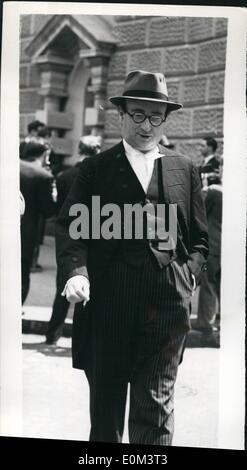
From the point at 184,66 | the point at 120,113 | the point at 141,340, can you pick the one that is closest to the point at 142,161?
the point at 120,113

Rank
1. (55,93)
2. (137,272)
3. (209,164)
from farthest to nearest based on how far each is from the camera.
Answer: (55,93) < (209,164) < (137,272)

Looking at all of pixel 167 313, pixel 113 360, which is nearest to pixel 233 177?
pixel 167 313

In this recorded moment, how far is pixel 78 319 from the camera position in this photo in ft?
18.5

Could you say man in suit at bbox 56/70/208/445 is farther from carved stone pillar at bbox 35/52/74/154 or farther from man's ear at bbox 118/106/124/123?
→ carved stone pillar at bbox 35/52/74/154

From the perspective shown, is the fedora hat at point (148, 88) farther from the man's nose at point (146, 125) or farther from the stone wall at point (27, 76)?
the stone wall at point (27, 76)

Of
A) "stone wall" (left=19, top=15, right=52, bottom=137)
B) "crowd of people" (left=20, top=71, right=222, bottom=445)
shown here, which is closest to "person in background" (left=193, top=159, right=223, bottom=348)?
"crowd of people" (left=20, top=71, right=222, bottom=445)

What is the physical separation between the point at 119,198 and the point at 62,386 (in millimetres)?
1053

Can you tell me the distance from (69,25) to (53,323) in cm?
157

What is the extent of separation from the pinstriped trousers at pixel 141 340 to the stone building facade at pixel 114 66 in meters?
0.70

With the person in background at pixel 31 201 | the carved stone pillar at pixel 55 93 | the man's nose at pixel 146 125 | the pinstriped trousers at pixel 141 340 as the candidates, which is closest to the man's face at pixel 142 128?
the man's nose at pixel 146 125

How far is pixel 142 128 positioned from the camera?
5598 mm

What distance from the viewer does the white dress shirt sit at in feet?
18.4

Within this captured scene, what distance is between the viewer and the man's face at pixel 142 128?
5.58 m

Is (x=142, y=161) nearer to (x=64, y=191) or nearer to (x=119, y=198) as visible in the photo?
(x=119, y=198)
